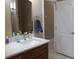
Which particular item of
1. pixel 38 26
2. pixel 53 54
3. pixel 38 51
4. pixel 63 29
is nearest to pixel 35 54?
pixel 38 51

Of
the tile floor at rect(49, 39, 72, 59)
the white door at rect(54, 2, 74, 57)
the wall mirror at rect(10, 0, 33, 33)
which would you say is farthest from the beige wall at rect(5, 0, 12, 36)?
the white door at rect(54, 2, 74, 57)

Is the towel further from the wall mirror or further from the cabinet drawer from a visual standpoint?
the cabinet drawer

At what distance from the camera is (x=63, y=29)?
3936 millimetres

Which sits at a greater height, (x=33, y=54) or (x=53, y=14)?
(x=53, y=14)

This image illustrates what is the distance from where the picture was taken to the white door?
3750 mm

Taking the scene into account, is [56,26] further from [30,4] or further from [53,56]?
[30,4]

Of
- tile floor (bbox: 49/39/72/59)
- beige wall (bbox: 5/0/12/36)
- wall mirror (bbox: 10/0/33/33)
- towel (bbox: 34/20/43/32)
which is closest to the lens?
beige wall (bbox: 5/0/12/36)

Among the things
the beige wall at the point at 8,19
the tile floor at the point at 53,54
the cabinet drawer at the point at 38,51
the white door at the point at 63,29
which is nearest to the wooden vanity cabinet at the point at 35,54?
the cabinet drawer at the point at 38,51

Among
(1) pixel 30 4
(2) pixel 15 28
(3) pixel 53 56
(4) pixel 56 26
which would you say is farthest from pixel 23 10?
(3) pixel 53 56

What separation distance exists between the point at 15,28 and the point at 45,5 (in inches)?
47.3

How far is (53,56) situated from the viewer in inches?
147

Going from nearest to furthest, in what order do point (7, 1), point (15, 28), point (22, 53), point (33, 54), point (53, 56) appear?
point (22, 53)
point (33, 54)
point (7, 1)
point (15, 28)
point (53, 56)

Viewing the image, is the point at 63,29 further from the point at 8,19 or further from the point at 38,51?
the point at 8,19
